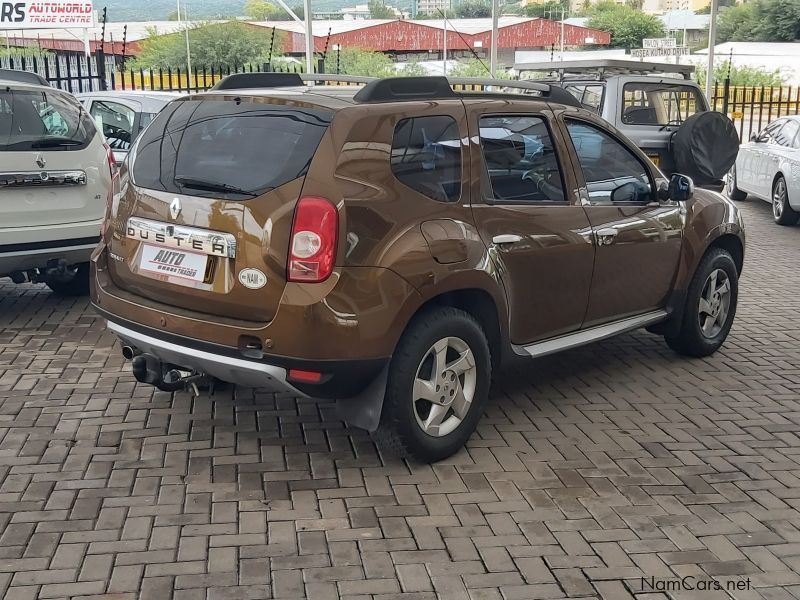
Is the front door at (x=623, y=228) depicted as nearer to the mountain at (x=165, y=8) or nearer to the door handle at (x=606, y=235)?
the door handle at (x=606, y=235)

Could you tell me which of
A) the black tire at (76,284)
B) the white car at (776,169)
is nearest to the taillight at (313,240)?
the black tire at (76,284)

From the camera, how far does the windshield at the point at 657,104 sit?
11086 millimetres

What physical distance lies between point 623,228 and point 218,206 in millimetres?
2541

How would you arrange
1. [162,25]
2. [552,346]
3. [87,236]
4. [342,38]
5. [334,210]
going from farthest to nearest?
[162,25]
[342,38]
[87,236]
[552,346]
[334,210]

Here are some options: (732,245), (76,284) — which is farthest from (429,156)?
(76,284)

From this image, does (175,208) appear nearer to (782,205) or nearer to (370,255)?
(370,255)

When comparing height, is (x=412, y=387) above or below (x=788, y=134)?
below

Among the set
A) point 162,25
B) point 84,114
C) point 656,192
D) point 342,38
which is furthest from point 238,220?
point 162,25

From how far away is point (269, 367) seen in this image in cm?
416

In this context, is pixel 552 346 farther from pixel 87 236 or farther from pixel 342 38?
pixel 342 38

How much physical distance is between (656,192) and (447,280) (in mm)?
2132

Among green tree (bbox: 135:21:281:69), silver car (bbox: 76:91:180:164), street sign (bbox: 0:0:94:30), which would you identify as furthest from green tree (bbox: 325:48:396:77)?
silver car (bbox: 76:91:180:164)

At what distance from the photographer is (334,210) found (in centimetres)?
404

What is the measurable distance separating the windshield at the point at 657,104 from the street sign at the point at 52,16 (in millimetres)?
12143
